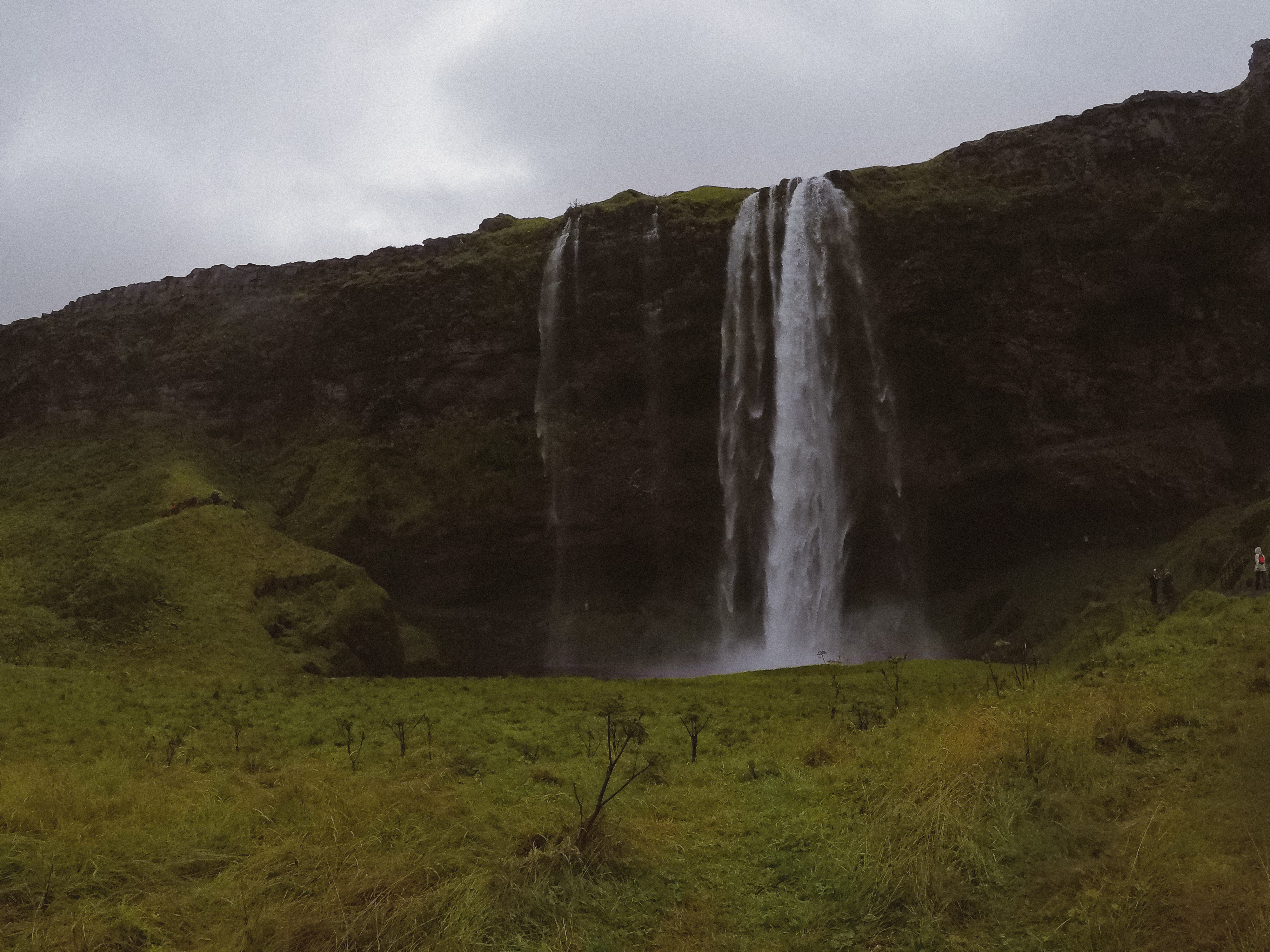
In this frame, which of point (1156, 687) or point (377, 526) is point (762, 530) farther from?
point (1156, 687)

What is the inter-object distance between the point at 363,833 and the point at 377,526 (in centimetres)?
3775

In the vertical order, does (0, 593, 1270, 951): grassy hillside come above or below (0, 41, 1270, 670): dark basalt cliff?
below

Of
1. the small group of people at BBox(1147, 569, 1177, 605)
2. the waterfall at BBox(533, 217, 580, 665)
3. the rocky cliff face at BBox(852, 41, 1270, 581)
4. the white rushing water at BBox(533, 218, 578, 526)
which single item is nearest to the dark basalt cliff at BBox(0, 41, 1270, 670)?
the rocky cliff face at BBox(852, 41, 1270, 581)

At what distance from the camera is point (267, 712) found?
19.8 meters

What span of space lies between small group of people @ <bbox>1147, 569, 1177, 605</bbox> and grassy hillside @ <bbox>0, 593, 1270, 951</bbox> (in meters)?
13.3

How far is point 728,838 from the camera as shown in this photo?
9219 mm

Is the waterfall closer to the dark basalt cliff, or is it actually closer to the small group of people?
the dark basalt cliff

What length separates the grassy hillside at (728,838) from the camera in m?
6.96

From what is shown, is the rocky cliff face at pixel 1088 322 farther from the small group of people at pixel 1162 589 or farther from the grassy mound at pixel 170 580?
the grassy mound at pixel 170 580

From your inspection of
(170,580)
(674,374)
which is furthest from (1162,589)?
(170,580)

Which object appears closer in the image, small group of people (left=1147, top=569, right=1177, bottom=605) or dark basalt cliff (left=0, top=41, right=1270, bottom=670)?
small group of people (left=1147, top=569, right=1177, bottom=605)

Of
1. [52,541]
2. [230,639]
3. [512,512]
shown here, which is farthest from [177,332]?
[230,639]

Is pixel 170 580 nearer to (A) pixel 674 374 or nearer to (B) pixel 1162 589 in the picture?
(A) pixel 674 374

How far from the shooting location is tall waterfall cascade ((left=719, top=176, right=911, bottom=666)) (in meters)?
40.7
